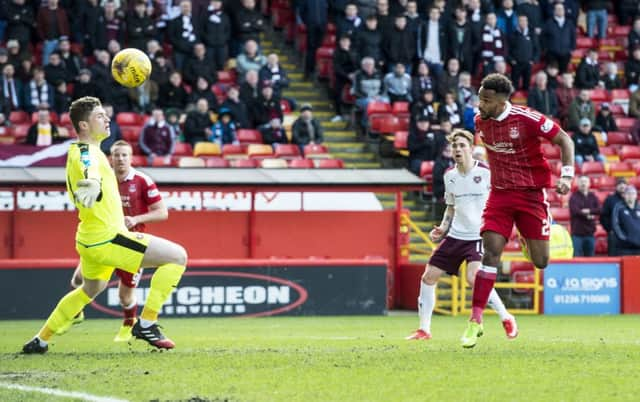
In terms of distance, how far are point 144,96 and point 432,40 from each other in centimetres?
679

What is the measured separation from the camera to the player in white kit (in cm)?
1295

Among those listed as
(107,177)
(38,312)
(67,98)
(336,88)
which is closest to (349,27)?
(336,88)

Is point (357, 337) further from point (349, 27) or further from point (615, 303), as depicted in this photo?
point (349, 27)

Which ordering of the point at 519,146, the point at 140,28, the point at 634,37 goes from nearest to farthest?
the point at 519,146 → the point at 140,28 → the point at 634,37

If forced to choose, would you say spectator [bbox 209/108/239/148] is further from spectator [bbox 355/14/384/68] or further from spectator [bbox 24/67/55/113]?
spectator [bbox 355/14/384/68]

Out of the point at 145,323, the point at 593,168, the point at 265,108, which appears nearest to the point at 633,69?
the point at 593,168

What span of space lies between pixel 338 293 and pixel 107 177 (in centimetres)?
985

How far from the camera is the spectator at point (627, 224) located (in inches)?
893

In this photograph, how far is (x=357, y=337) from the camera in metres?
13.5

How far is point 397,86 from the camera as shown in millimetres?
26578

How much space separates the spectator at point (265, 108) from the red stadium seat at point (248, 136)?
350 mm

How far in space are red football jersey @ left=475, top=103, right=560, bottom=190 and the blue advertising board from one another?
33.6ft

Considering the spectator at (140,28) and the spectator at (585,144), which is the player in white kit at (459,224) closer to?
the spectator at (140,28)

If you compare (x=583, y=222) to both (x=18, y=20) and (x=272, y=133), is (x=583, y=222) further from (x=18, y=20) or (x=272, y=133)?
(x=18, y=20)
